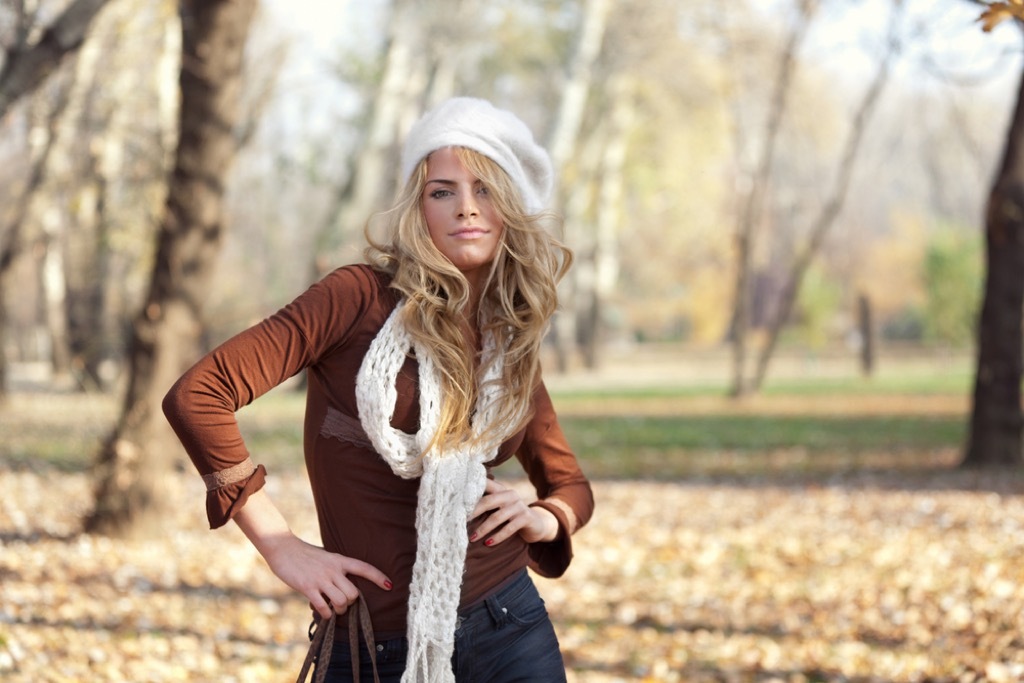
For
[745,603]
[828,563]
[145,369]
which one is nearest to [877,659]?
[745,603]

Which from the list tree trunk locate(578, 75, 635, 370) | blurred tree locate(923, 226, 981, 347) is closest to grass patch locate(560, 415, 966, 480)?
tree trunk locate(578, 75, 635, 370)

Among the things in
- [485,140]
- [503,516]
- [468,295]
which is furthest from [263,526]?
[485,140]

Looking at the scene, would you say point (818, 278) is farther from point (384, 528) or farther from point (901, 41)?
point (384, 528)

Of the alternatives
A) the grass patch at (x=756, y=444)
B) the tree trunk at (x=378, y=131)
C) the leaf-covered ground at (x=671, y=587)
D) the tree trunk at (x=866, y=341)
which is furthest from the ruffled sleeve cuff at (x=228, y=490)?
the tree trunk at (x=866, y=341)

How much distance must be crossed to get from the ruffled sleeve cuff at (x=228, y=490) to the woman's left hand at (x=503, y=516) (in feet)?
1.56

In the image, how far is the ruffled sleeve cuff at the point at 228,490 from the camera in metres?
2.35

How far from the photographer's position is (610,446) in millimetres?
16047

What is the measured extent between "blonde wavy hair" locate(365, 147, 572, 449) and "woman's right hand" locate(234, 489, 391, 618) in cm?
31

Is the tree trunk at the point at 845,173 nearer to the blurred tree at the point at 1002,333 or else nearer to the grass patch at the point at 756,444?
the grass patch at the point at 756,444

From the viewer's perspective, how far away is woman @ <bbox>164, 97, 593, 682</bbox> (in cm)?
240

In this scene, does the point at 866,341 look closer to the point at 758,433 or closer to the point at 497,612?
the point at 758,433

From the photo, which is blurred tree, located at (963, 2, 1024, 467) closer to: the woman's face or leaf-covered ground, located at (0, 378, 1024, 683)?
leaf-covered ground, located at (0, 378, 1024, 683)

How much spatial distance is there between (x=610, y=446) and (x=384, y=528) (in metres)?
13.7

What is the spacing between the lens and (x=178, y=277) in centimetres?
818
